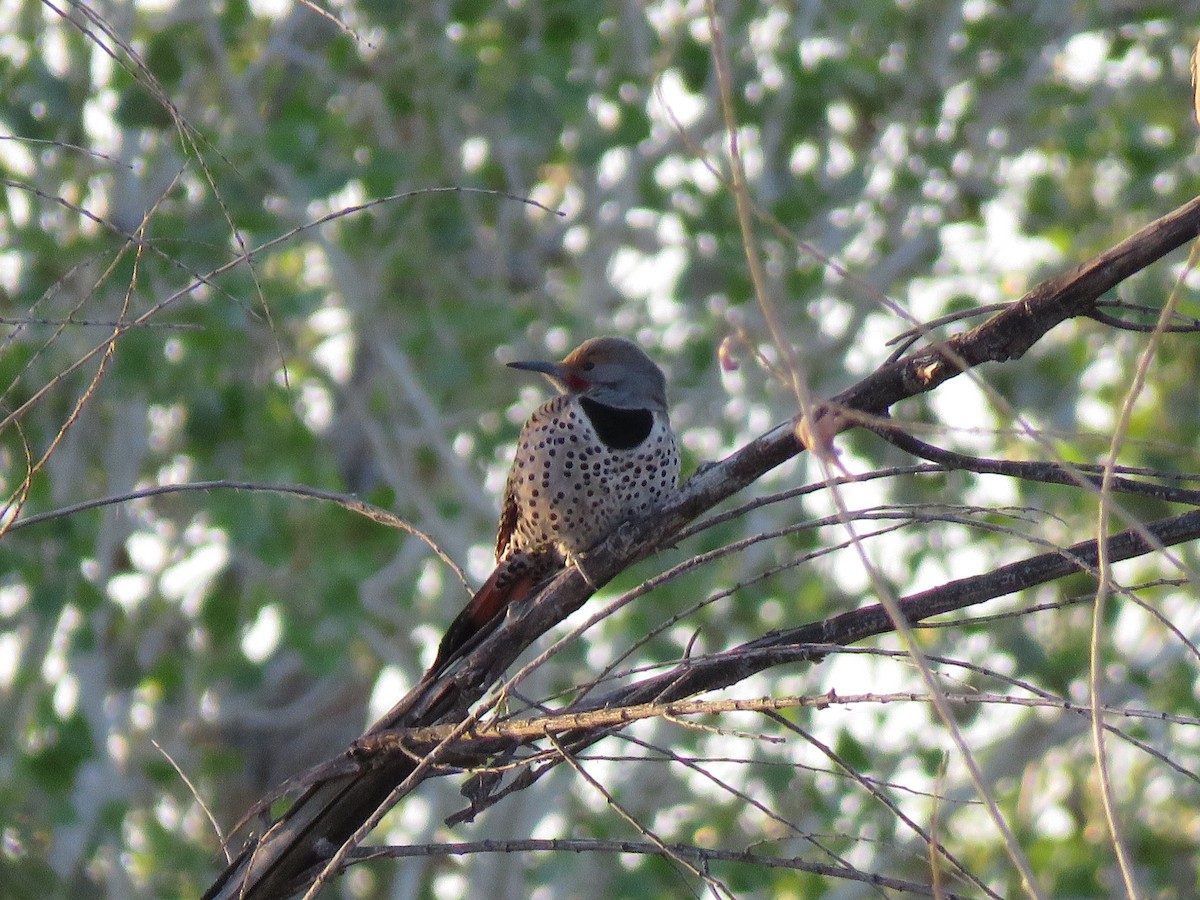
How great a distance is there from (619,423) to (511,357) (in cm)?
371

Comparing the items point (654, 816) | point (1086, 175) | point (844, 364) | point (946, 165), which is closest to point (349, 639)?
point (654, 816)

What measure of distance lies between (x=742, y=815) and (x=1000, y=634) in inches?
65.2

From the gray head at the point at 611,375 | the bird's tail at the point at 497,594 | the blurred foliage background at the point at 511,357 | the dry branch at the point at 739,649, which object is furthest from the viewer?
the blurred foliage background at the point at 511,357

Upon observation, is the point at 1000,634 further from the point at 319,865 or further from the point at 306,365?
the point at 319,865

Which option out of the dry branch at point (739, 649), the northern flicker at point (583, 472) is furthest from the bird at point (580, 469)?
the dry branch at point (739, 649)

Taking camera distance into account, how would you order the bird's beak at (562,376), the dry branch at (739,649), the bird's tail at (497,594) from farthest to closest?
the bird's beak at (562,376)
the bird's tail at (497,594)
the dry branch at (739,649)

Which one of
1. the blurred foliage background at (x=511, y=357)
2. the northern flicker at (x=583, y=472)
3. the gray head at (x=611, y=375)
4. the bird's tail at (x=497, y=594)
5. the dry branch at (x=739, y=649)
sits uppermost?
the blurred foliage background at (x=511, y=357)

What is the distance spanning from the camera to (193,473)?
7410 millimetres

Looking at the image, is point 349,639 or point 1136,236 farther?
point 349,639

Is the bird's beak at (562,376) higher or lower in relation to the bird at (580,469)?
higher

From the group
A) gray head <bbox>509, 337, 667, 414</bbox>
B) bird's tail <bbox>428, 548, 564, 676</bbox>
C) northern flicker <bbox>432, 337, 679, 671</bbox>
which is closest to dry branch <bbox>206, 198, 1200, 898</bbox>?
bird's tail <bbox>428, 548, 564, 676</bbox>

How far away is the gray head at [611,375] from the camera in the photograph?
178 inches

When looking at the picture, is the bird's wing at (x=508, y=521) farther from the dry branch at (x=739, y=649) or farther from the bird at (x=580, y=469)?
the dry branch at (x=739, y=649)

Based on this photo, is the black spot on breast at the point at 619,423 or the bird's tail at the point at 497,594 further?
the black spot on breast at the point at 619,423
